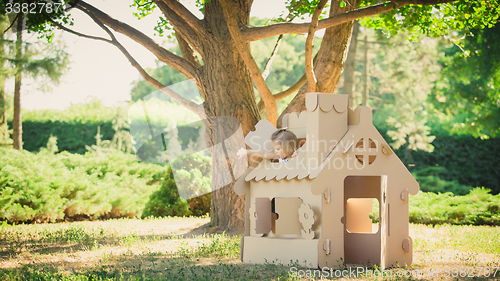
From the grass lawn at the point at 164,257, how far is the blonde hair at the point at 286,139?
3.96 feet

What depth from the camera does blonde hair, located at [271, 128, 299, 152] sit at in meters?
4.23

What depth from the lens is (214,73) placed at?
6777 mm

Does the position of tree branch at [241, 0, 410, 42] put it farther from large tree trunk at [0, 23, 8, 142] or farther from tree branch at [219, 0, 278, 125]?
large tree trunk at [0, 23, 8, 142]

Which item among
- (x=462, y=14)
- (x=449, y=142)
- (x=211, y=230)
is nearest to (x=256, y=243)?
(x=211, y=230)

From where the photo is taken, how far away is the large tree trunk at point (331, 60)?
6938mm

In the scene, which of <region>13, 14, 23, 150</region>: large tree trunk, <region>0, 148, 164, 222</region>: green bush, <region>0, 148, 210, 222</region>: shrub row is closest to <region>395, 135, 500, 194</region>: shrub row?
<region>0, 148, 210, 222</region>: shrub row

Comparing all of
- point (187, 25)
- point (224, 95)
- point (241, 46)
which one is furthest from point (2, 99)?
point (241, 46)

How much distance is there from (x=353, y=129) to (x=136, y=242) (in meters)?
3.54

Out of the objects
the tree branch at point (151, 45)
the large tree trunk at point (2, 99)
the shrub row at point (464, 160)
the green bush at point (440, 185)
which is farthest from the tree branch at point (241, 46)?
the green bush at point (440, 185)

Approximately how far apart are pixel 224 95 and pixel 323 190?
338cm

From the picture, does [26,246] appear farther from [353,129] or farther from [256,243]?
[353,129]

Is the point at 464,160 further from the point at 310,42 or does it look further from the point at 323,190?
the point at 323,190

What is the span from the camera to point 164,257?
4.62m

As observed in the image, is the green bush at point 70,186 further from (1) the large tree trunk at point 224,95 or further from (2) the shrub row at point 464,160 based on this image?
(2) the shrub row at point 464,160
